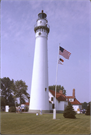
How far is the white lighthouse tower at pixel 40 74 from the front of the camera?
28.9m

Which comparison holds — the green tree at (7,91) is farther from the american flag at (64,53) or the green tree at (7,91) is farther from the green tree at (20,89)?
the american flag at (64,53)

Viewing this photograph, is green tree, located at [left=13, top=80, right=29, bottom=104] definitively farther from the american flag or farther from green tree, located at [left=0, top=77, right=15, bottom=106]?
the american flag

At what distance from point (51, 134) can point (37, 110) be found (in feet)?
66.4

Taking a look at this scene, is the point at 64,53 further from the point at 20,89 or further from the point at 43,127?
the point at 20,89

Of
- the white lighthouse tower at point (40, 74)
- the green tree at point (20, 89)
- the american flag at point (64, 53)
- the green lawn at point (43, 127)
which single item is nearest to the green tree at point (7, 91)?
the green tree at point (20, 89)

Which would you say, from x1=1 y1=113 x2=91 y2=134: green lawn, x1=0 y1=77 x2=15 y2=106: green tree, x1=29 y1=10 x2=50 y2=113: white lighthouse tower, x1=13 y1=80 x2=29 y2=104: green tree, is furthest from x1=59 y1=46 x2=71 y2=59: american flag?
x1=0 y1=77 x2=15 y2=106: green tree

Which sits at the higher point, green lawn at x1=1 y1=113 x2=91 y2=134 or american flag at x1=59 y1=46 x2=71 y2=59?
american flag at x1=59 y1=46 x2=71 y2=59

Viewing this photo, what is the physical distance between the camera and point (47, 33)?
33.2m

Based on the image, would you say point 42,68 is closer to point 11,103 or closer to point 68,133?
point 68,133

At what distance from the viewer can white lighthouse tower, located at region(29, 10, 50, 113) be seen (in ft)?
94.9

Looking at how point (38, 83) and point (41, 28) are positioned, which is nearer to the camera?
point (38, 83)

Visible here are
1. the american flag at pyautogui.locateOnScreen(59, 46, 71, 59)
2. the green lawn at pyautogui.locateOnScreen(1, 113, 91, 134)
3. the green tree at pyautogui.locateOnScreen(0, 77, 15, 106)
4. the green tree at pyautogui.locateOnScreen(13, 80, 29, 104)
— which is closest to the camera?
the green lawn at pyautogui.locateOnScreen(1, 113, 91, 134)

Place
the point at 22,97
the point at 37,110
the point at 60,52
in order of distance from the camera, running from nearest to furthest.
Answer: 1. the point at 60,52
2. the point at 37,110
3. the point at 22,97

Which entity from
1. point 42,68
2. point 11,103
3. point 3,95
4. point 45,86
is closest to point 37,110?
point 45,86
